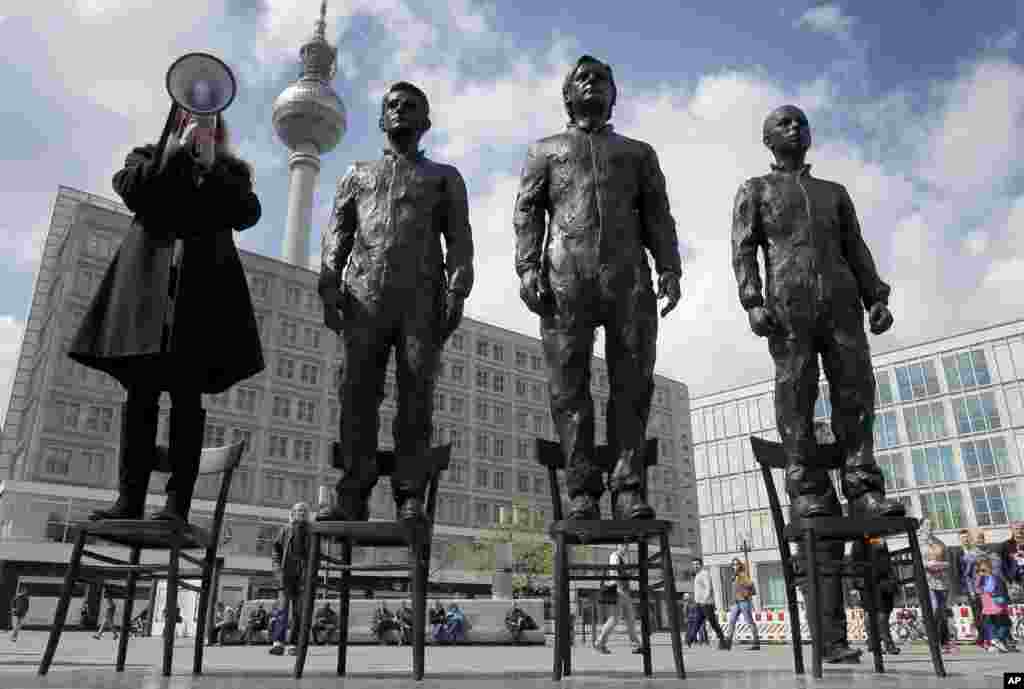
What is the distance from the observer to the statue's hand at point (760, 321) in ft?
19.6

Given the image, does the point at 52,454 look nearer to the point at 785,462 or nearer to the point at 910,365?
the point at 785,462

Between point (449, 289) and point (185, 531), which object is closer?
point (185, 531)

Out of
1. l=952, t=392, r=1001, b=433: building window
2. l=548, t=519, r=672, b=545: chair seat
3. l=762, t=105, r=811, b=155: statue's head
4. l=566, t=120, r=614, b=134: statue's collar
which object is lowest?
l=548, t=519, r=672, b=545: chair seat

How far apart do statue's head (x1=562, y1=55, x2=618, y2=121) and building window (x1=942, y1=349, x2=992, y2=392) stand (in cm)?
6418

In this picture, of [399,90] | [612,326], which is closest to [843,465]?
[612,326]

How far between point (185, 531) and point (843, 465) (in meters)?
4.44

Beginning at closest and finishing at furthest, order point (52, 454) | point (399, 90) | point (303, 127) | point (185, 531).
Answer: point (185, 531), point (399, 90), point (52, 454), point (303, 127)

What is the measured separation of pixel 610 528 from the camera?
448 cm

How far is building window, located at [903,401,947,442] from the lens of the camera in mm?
62594

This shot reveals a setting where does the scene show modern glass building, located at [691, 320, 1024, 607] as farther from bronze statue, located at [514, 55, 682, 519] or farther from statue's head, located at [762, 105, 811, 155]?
bronze statue, located at [514, 55, 682, 519]

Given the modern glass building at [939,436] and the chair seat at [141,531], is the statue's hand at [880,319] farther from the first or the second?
the modern glass building at [939,436]

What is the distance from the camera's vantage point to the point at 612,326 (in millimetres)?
5129

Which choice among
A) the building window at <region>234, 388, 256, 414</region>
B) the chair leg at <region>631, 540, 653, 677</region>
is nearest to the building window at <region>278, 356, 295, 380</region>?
the building window at <region>234, 388, 256, 414</region>

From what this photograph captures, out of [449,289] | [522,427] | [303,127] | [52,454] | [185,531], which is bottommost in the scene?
[185,531]
